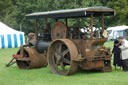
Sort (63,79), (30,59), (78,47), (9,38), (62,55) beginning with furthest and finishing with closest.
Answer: (9,38) → (30,59) → (62,55) → (78,47) → (63,79)

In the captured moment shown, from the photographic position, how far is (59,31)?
389 inches

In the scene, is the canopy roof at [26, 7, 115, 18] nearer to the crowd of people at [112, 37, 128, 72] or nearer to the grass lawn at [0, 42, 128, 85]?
the crowd of people at [112, 37, 128, 72]

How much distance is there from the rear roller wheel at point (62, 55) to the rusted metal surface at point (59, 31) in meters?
0.45

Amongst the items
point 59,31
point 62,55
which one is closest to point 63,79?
point 62,55

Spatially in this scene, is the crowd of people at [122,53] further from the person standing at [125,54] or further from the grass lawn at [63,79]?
the grass lawn at [63,79]

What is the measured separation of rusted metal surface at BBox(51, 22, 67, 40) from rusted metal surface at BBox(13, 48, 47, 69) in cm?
Result: 122

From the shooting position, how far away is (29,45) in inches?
462

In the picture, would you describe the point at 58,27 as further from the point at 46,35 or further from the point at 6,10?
the point at 6,10

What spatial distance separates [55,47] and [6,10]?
3601 cm

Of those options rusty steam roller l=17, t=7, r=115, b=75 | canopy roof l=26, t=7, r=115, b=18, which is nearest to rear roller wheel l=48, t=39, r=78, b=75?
rusty steam roller l=17, t=7, r=115, b=75

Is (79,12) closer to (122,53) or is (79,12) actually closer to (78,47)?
(78,47)

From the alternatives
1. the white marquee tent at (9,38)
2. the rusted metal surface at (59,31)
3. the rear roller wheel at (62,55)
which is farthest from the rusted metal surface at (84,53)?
the white marquee tent at (9,38)

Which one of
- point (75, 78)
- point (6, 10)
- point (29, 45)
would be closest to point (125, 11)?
point (6, 10)

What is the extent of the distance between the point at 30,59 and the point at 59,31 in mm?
1831
